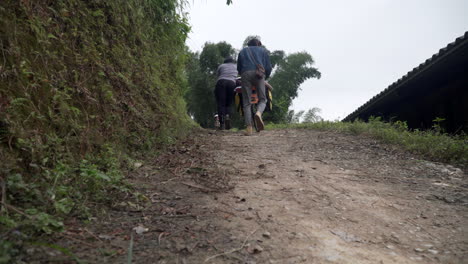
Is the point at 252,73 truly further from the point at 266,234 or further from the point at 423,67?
the point at 266,234

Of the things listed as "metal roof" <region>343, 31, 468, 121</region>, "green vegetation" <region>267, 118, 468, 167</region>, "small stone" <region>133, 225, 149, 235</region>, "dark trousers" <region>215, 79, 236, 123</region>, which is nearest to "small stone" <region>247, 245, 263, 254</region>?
"small stone" <region>133, 225, 149, 235</region>

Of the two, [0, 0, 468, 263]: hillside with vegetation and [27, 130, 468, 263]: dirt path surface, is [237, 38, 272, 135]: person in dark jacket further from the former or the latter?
[27, 130, 468, 263]: dirt path surface

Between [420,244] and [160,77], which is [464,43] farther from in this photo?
[160,77]

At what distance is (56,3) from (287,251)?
9.02 ft

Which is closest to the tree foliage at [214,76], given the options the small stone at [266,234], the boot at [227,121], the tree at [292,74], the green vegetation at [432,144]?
the tree at [292,74]

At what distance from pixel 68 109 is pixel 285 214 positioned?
1819 millimetres

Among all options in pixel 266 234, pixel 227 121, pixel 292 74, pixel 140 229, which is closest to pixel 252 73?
pixel 227 121

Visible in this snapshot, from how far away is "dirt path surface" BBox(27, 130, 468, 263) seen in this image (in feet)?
5.28

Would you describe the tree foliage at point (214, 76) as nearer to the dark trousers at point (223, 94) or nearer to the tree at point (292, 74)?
the tree at point (292, 74)

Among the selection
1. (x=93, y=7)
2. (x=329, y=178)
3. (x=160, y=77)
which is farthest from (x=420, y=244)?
(x=160, y=77)

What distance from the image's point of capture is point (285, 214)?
7.02ft

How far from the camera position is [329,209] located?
7.56ft

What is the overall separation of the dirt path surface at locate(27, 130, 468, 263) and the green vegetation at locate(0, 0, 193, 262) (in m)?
0.25

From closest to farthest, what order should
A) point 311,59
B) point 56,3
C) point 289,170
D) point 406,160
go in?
point 56,3 < point 289,170 < point 406,160 < point 311,59
